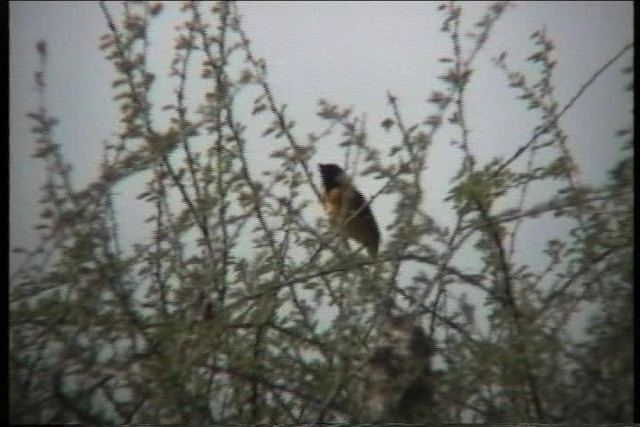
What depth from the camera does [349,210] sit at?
5.68 ft

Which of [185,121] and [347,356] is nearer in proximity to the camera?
[347,356]

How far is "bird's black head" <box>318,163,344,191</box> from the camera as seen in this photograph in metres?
1.76

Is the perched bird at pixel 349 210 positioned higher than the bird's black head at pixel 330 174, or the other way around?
the bird's black head at pixel 330 174

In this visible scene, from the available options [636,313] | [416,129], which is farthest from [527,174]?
[636,313]

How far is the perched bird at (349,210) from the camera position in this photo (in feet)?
5.65

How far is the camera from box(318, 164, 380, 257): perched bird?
1.72m

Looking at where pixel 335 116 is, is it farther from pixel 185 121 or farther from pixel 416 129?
pixel 185 121

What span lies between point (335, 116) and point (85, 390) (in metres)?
0.81

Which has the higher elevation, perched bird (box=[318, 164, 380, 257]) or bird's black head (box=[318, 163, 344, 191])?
bird's black head (box=[318, 163, 344, 191])

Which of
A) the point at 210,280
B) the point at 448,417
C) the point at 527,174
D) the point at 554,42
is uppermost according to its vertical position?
the point at 554,42

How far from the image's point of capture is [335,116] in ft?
5.73

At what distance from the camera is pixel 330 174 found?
1.77m

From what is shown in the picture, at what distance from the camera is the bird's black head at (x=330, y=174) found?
1759 millimetres

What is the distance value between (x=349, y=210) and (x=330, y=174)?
101 millimetres
